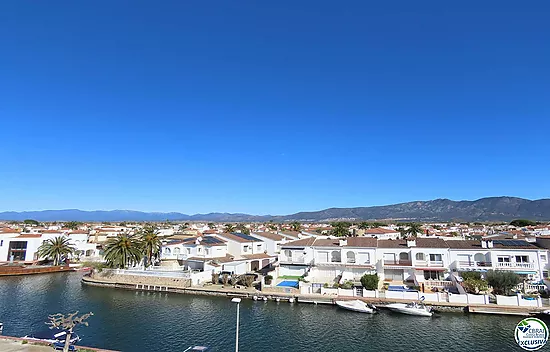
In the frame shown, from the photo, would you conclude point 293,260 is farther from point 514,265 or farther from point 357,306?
point 514,265

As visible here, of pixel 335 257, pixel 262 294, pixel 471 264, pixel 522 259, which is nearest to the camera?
pixel 522 259

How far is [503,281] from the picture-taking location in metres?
31.9

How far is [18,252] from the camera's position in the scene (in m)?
61.2

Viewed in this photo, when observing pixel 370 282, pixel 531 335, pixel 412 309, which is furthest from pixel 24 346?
pixel 531 335

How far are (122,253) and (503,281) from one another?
46.6m

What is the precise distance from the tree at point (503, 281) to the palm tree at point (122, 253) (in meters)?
44.2

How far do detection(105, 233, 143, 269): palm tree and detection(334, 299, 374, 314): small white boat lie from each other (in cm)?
3093

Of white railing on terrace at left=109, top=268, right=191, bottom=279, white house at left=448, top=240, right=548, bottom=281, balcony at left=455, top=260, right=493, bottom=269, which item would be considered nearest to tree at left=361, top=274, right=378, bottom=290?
white house at left=448, top=240, right=548, bottom=281

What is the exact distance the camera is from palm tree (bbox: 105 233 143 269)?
46469 mm

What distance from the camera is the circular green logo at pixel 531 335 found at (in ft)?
73.3

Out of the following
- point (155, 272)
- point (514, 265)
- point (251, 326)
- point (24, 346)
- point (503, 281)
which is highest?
point (514, 265)

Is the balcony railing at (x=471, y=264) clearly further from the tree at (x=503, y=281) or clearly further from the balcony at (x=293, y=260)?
the balcony at (x=293, y=260)

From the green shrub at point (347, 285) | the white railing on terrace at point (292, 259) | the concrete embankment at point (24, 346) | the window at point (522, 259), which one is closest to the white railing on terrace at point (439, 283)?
the window at point (522, 259)

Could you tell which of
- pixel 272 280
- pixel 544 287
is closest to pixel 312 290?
pixel 272 280
